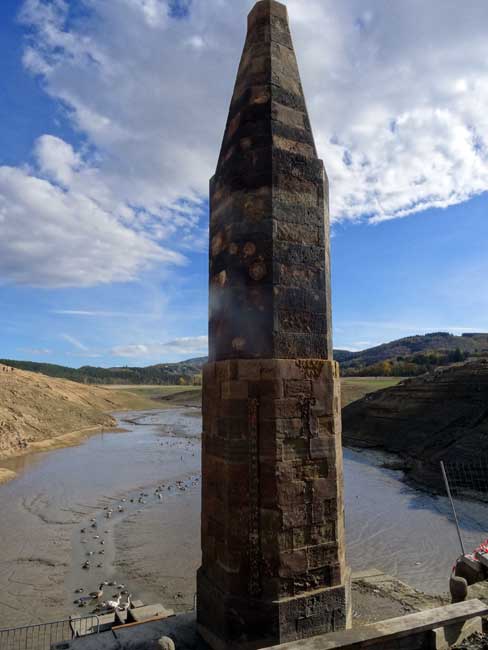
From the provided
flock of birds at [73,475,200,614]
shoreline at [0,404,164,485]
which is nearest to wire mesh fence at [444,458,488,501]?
flock of birds at [73,475,200,614]

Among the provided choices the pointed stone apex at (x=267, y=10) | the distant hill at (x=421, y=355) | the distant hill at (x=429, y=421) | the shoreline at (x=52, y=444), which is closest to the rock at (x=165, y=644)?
the pointed stone apex at (x=267, y=10)

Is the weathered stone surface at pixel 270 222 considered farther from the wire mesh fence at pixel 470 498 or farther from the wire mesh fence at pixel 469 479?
the wire mesh fence at pixel 469 479

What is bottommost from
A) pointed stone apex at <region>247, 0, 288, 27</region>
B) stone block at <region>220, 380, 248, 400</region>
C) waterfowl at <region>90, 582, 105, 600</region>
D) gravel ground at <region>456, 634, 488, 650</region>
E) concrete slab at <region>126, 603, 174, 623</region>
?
waterfowl at <region>90, 582, 105, 600</region>

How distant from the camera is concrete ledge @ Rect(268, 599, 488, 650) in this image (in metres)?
4.27

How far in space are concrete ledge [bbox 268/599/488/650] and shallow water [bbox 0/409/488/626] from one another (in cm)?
951

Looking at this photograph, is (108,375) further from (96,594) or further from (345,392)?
(96,594)

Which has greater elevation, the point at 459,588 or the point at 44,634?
the point at 459,588

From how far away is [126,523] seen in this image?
1962 cm

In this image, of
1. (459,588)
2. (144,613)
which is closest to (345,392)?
(144,613)

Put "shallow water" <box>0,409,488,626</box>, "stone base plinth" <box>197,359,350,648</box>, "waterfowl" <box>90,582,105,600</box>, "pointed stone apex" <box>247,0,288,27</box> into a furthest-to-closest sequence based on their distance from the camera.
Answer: "shallow water" <box>0,409,488,626</box> → "waterfowl" <box>90,582,105,600</box> → "pointed stone apex" <box>247,0,288,27</box> → "stone base plinth" <box>197,359,350,648</box>

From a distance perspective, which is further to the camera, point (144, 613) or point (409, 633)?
point (144, 613)

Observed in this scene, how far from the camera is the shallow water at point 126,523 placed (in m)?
13.9

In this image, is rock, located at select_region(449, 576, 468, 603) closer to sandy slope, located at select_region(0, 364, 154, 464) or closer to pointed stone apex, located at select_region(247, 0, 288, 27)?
pointed stone apex, located at select_region(247, 0, 288, 27)

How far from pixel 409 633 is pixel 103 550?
14469 millimetres
